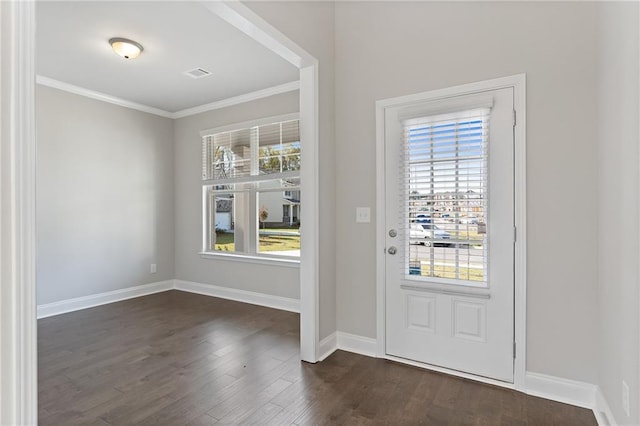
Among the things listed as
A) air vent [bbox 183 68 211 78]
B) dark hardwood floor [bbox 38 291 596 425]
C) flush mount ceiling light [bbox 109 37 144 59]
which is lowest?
dark hardwood floor [bbox 38 291 596 425]

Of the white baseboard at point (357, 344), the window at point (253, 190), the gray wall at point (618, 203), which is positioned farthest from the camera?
the window at point (253, 190)

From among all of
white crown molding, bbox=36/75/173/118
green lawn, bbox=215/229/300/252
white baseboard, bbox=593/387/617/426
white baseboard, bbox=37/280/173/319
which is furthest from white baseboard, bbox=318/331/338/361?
white crown molding, bbox=36/75/173/118

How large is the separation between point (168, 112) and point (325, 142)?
3.68m

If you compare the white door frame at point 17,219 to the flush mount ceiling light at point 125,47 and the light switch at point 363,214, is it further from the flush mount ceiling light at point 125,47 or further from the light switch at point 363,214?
the flush mount ceiling light at point 125,47

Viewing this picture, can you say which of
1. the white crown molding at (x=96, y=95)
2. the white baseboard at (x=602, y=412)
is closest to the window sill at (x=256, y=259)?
the white crown molding at (x=96, y=95)

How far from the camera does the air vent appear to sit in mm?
3816

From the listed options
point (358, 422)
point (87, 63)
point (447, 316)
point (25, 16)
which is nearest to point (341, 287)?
point (447, 316)

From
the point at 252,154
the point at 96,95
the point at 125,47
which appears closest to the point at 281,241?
the point at 252,154

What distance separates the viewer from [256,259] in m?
4.60

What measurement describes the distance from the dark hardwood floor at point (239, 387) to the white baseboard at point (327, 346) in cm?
7

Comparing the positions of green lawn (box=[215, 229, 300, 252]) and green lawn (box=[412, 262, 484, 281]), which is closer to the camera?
green lawn (box=[412, 262, 484, 281])

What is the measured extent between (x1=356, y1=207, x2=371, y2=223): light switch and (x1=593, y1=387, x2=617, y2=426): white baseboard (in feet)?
6.19

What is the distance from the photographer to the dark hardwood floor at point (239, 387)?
80.7 inches

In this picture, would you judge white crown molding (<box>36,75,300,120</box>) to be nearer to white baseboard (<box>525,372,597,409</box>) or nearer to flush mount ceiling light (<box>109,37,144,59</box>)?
flush mount ceiling light (<box>109,37,144,59</box>)
